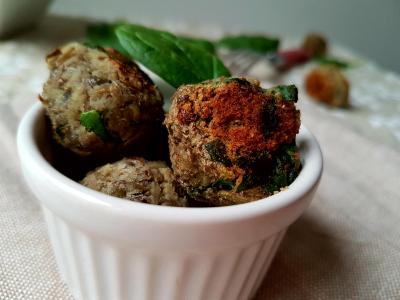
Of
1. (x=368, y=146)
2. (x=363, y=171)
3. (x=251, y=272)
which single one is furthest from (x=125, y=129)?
(x=368, y=146)

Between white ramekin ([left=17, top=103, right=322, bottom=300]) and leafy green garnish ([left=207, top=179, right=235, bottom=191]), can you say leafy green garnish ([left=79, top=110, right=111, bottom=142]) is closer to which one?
white ramekin ([left=17, top=103, right=322, bottom=300])

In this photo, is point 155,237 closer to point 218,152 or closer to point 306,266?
point 218,152

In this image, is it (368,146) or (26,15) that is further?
(26,15)

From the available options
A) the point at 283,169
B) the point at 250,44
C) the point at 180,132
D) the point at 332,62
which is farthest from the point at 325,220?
the point at 332,62

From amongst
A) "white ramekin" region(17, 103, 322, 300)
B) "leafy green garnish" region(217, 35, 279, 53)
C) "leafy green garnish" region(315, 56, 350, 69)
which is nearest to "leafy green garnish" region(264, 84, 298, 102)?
"white ramekin" region(17, 103, 322, 300)

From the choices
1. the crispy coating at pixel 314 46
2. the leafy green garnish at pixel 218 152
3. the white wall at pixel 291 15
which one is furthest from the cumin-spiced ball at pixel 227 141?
the white wall at pixel 291 15

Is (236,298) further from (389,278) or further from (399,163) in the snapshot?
(399,163)
